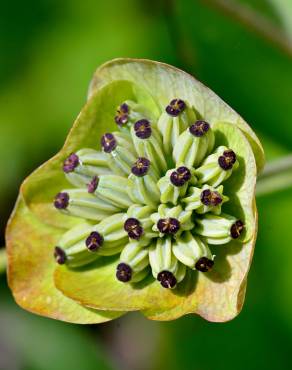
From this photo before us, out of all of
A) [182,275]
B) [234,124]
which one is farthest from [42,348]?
[234,124]

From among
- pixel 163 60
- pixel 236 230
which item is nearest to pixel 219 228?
pixel 236 230

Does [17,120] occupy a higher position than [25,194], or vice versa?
[25,194]

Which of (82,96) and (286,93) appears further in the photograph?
(82,96)

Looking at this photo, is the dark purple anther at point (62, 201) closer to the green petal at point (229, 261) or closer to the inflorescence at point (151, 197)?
the inflorescence at point (151, 197)

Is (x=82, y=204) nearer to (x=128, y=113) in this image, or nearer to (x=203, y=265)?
(x=128, y=113)

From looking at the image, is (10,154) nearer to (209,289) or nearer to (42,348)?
(42,348)

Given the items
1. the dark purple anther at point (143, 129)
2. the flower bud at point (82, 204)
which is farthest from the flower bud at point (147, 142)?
the flower bud at point (82, 204)
